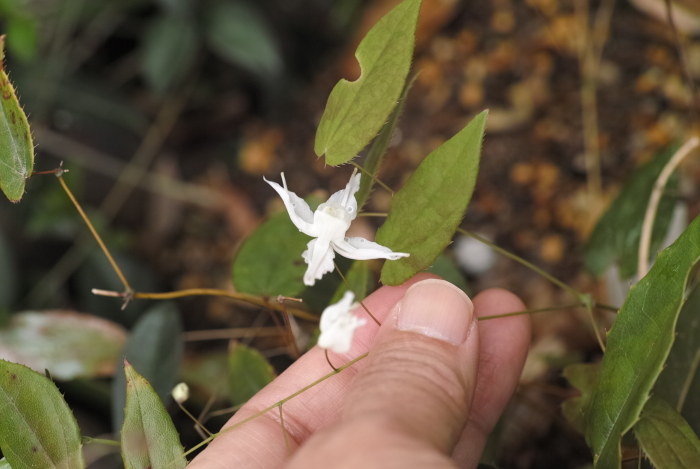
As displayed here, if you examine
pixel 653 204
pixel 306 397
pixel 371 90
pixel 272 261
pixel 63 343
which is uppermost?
pixel 371 90

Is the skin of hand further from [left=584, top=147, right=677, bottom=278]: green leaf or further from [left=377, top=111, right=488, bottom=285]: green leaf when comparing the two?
[left=584, top=147, right=677, bottom=278]: green leaf

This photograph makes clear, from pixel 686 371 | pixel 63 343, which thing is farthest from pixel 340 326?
pixel 63 343

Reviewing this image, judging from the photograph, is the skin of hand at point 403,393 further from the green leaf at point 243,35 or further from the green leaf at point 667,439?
the green leaf at point 243,35

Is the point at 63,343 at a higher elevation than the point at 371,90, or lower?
lower

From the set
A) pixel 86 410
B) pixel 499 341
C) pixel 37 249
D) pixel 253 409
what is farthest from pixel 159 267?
pixel 499 341

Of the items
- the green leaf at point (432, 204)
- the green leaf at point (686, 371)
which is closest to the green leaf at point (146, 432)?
the green leaf at point (432, 204)

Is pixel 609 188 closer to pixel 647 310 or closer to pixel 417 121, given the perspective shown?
pixel 417 121

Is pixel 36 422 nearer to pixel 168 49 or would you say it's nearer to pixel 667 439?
pixel 667 439
